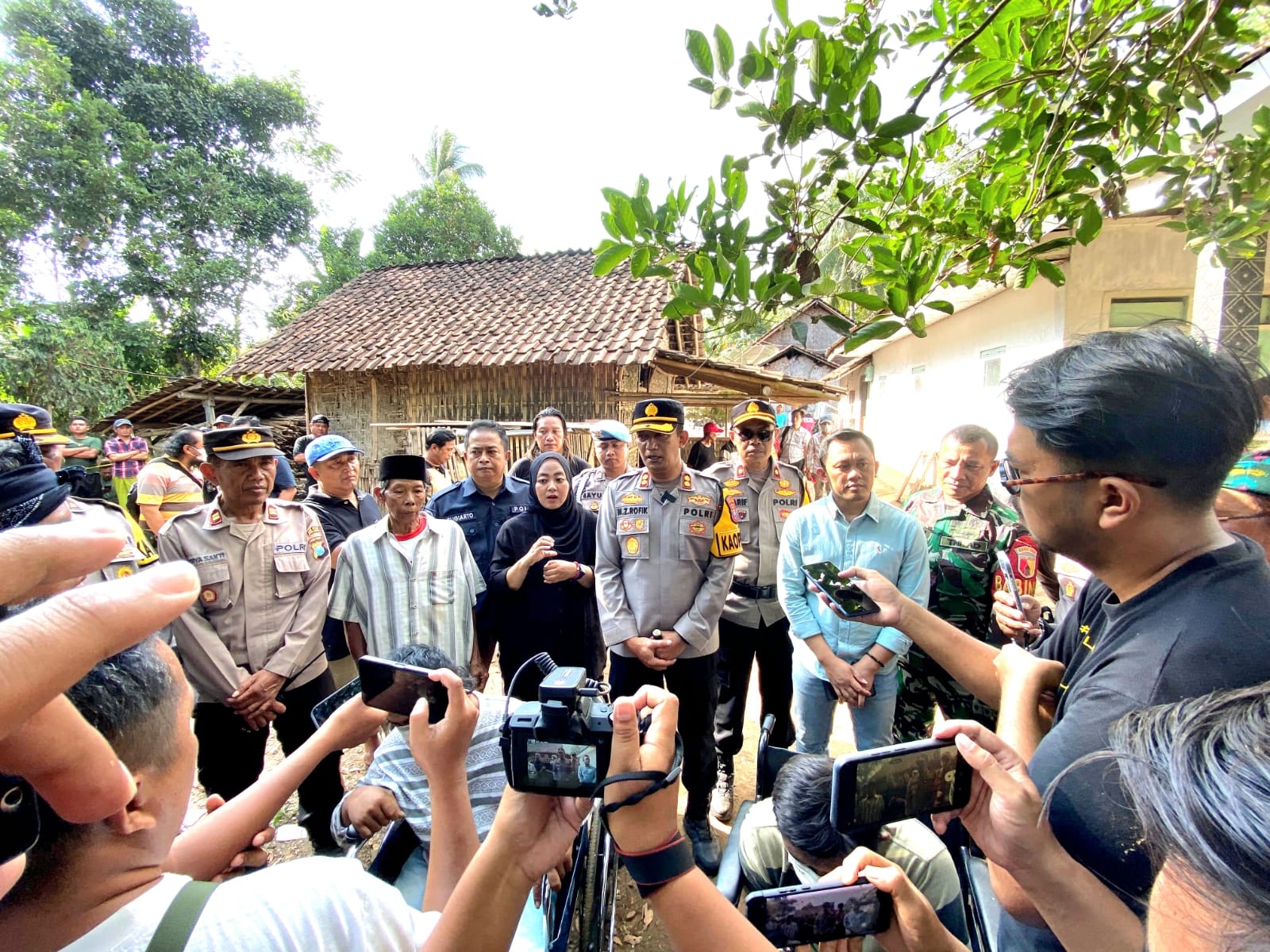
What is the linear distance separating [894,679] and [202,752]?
3.28 m

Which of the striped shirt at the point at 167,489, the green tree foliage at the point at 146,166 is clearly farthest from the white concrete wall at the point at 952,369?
the green tree foliage at the point at 146,166

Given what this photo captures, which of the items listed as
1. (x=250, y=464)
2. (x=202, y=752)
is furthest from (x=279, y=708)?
(x=250, y=464)

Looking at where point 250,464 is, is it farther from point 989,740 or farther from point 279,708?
point 989,740

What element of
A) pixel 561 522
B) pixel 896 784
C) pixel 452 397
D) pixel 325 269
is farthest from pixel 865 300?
pixel 325 269

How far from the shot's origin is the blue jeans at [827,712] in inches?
111

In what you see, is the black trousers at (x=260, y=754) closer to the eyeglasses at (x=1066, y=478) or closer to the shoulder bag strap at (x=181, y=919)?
the shoulder bag strap at (x=181, y=919)

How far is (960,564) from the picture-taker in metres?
2.99

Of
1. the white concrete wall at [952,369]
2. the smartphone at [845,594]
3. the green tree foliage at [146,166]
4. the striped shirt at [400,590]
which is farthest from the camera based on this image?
the green tree foliage at [146,166]

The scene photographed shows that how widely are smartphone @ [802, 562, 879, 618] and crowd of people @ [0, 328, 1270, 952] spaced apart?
5cm

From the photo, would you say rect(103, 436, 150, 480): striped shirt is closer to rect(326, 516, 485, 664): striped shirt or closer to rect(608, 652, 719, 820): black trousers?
rect(326, 516, 485, 664): striped shirt

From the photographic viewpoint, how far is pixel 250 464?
106 inches

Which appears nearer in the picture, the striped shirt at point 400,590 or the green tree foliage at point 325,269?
the striped shirt at point 400,590

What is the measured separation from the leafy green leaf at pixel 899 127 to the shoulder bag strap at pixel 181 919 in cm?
205

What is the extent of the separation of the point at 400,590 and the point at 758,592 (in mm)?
1979
